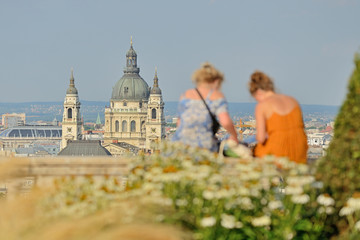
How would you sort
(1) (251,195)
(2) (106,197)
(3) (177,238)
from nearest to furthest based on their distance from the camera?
1. (3) (177,238)
2. (2) (106,197)
3. (1) (251,195)

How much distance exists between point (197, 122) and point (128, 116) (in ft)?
428

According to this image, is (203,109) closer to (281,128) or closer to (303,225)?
(281,128)

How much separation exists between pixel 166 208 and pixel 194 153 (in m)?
0.99

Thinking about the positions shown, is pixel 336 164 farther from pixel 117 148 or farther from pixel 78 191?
pixel 117 148

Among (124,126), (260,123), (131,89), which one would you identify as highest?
(131,89)

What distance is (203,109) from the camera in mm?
9352

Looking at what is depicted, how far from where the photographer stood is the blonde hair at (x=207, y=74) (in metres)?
9.29

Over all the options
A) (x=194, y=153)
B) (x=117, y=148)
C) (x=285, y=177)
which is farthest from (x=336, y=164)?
(x=117, y=148)

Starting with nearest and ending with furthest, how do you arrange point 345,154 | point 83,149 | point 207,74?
point 345,154 → point 207,74 → point 83,149

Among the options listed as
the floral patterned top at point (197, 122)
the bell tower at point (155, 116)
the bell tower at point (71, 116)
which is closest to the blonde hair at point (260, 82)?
the floral patterned top at point (197, 122)

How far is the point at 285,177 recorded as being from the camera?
845 cm

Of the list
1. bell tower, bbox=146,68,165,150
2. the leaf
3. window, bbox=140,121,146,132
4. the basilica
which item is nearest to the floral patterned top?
the leaf

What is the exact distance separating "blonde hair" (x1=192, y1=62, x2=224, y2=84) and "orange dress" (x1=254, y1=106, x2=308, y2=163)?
64cm

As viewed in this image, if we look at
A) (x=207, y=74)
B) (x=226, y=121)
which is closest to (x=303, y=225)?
(x=226, y=121)
